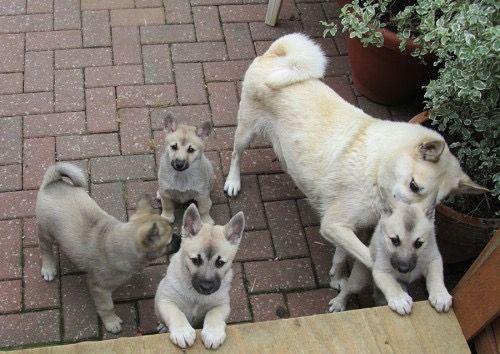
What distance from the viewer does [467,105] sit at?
3.78 metres

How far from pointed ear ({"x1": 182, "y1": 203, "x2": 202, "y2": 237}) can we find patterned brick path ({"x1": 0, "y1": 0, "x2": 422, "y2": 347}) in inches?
29.8

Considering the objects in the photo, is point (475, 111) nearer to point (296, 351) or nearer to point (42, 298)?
point (296, 351)

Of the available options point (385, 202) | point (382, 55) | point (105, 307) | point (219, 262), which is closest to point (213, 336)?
point (219, 262)

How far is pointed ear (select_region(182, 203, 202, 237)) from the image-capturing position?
3.15 m

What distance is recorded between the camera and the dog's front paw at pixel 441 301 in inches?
123

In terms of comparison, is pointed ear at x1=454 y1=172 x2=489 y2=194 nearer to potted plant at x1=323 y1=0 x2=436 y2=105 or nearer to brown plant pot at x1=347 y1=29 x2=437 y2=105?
potted plant at x1=323 y1=0 x2=436 y2=105

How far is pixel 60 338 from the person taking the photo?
3.51m

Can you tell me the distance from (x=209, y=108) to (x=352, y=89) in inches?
48.0

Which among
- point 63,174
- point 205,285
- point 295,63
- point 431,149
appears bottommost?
point 63,174

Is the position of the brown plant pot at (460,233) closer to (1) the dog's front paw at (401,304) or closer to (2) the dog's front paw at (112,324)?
(1) the dog's front paw at (401,304)

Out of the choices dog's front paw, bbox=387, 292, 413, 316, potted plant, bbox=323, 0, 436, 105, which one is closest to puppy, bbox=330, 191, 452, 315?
dog's front paw, bbox=387, 292, 413, 316

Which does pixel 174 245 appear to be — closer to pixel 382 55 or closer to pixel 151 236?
pixel 151 236

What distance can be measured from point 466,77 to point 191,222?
1769 millimetres

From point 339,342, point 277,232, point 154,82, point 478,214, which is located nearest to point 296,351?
point 339,342
